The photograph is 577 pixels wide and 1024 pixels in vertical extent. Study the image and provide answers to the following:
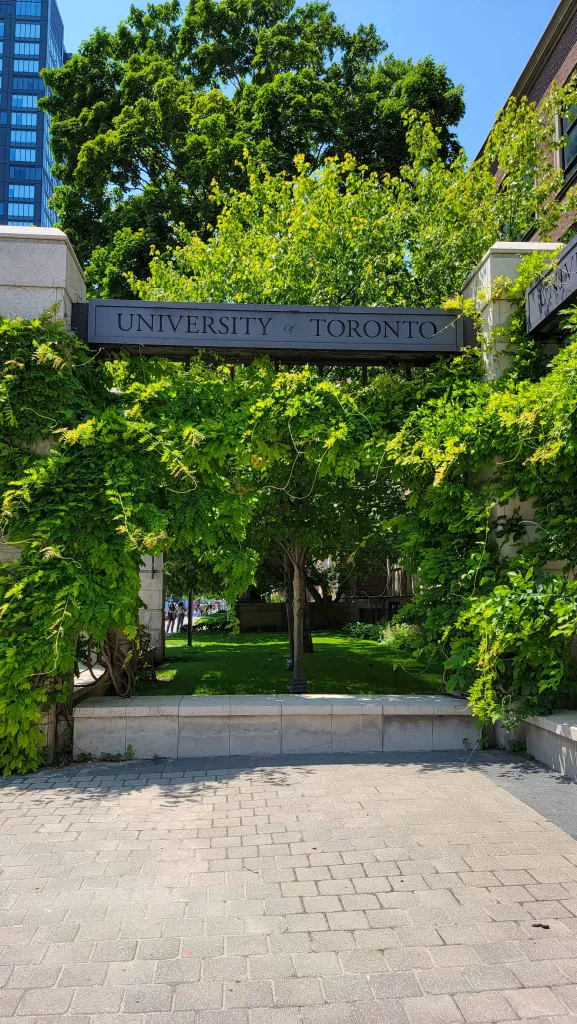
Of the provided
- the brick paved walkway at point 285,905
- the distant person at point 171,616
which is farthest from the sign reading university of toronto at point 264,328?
the distant person at point 171,616

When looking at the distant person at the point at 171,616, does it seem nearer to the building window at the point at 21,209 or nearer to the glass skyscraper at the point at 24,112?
the glass skyscraper at the point at 24,112

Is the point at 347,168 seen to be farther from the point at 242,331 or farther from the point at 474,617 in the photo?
the point at 474,617

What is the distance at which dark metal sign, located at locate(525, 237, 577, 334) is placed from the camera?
6199 mm

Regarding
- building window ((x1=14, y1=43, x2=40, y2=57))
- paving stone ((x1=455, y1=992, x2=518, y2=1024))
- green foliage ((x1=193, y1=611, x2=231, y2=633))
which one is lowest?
green foliage ((x1=193, y1=611, x2=231, y2=633))

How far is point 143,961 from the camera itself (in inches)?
128

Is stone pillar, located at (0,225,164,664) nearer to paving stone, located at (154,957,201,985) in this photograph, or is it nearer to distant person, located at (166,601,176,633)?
paving stone, located at (154,957,201,985)

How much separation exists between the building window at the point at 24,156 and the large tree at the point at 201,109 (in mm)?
97825

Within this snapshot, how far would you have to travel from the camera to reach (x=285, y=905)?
3791mm

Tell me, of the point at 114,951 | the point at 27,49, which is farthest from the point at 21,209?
the point at 114,951

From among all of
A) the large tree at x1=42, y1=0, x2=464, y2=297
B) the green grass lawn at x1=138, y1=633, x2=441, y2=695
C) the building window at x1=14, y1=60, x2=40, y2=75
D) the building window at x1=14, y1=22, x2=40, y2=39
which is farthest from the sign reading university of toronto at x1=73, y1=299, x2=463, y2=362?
the building window at x1=14, y1=22, x2=40, y2=39

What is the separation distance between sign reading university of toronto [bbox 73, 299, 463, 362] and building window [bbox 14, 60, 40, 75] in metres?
125

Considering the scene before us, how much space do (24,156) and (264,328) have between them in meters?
116

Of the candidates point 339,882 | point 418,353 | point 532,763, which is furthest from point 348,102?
point 339,882

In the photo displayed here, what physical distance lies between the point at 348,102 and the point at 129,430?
50.3ft
